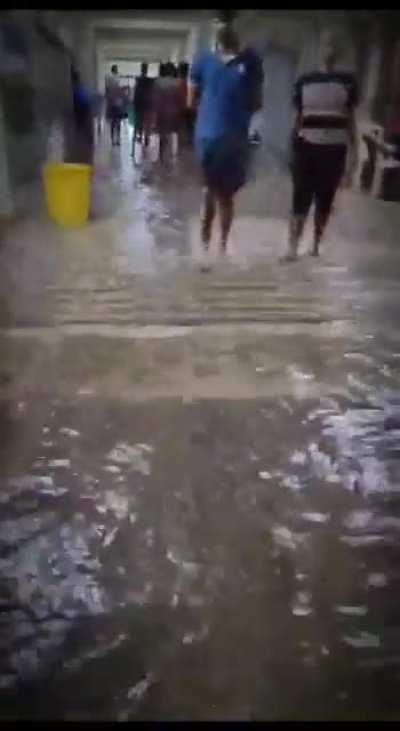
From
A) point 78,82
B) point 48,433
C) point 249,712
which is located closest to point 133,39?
point 78,82

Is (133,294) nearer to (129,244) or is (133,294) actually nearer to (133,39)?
(129,244)

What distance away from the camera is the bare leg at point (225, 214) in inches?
24.2

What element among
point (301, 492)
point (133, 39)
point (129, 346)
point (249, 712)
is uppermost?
point (133, 39)

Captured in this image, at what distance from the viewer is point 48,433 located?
662 millimetres

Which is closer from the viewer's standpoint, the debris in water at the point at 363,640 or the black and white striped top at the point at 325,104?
the black and white striped top at the point at 325,104

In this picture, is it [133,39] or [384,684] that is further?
[384,684]

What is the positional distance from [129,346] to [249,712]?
12.6 inches

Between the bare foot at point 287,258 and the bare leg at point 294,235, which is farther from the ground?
the bare leg at point 294,235

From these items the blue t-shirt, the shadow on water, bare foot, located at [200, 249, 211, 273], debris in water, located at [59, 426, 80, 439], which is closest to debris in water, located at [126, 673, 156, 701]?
the shadow on water

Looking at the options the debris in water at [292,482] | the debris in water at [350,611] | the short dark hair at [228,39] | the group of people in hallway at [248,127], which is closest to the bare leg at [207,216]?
the group of people in hallway at [248,127]

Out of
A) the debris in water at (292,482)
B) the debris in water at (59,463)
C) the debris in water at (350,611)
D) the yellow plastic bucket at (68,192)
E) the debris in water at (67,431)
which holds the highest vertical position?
the yellow plastic bucket at (68,192)

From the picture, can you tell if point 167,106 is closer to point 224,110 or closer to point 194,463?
point 224,110

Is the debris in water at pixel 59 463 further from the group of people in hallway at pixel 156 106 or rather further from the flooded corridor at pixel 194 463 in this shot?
the group of people in hallway at pixel 156 106

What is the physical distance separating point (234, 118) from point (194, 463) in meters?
0.29
